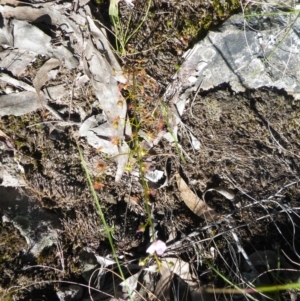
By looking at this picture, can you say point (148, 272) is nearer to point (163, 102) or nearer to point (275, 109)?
point (163, 102)

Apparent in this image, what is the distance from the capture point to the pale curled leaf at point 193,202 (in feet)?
8.74

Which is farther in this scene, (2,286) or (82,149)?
(82,149)

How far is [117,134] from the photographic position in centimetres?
272

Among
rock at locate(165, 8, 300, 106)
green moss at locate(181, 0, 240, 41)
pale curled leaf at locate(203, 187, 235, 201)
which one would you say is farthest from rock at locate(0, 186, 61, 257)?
green moss at locate(181, 0, 240, 41)

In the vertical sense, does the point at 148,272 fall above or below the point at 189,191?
below

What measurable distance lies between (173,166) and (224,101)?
1.42 ft

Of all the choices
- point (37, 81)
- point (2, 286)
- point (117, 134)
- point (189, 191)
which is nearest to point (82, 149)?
point (117, 134)

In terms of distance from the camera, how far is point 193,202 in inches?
106

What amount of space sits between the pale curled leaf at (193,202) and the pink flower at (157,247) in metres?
0.25

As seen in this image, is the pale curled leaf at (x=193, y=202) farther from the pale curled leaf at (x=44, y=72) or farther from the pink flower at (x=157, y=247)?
the pale curled leaf at (x=44, y=72)

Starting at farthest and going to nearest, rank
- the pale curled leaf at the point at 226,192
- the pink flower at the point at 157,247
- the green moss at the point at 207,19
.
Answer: the green moss at the point at 207,19 < the pale curled leaf at the point at 226,192 < the pink flower at the point at 157,247

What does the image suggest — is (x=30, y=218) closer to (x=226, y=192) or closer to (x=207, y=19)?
(x=226, y=192)

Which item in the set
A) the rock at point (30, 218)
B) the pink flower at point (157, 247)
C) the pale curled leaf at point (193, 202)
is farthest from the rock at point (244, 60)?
the rock at point (30, 218)

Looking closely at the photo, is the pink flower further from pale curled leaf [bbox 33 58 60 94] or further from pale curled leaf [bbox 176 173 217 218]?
pale curled leaf [bbox 33 58 60 94]
